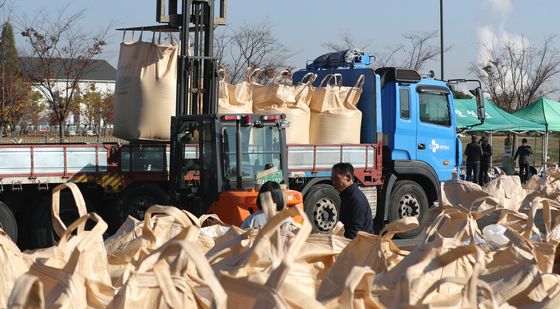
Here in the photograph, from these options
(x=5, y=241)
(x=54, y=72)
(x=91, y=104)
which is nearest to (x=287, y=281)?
(x=5, y=241)

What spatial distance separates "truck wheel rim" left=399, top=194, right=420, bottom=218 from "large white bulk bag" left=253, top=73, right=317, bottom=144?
213 cm

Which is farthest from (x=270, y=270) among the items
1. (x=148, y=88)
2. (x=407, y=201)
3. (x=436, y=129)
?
(x=436, y=129)

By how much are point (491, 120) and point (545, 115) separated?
2.82m

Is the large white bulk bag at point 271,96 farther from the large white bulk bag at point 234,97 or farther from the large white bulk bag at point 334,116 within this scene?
the large white bulk bag at point 334,116

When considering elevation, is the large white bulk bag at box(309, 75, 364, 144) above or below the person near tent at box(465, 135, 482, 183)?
above

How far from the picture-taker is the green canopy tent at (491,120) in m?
27.6

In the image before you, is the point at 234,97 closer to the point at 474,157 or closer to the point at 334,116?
the point at 334,116

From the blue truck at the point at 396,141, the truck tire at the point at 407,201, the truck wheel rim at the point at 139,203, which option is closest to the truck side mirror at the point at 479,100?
the blue truck at the point at 396,141

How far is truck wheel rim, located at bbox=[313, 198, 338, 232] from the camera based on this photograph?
579 inches

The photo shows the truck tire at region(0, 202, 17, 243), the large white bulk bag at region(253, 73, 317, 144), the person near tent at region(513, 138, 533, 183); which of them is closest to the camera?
the truck tire at region(0, 202, 17, 243)

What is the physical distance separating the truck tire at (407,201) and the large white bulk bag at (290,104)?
1.93m

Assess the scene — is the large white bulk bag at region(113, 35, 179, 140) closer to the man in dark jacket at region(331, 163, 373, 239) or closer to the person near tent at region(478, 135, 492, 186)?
the man in dark jacket at region(331, 163, 373, 239)

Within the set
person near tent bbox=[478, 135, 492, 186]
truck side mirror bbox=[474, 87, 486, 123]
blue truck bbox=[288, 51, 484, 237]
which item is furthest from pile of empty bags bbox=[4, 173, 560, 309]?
person near tent bbox=[478, 135, 492, 186]

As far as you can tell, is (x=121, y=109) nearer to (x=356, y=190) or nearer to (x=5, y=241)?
(x=356, y=190)
